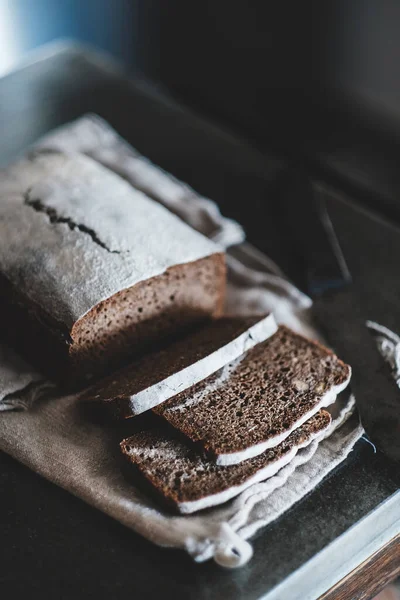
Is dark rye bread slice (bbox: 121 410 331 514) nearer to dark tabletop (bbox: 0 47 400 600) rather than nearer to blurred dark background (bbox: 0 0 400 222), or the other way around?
dark tabletop (bbox: 0 47 400 600)

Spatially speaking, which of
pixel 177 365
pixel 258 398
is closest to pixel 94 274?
pixel 177 365

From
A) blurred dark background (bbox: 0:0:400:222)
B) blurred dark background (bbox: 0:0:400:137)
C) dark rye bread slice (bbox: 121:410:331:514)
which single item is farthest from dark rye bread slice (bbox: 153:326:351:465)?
blurred dark background (bbox: 0:0:400:137)

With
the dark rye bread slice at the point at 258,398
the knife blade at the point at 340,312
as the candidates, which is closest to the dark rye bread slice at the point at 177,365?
the dark rye bread slice at the point at 258,398

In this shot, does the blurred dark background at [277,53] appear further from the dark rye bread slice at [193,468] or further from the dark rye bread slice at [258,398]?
A: the dark rye bread slice at [193,468]

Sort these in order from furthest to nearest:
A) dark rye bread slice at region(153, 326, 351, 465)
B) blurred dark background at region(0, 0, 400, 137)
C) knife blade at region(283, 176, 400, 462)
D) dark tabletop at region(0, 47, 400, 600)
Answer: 1. blurred dark background at region(0, 0, 400, 137)
2. knife blade at region(283, 176, 400, 462)
3. dark rye bread slice at region(153, 326, 351, 465)
4. dark tabletop at region(0, 47, 400, 600)

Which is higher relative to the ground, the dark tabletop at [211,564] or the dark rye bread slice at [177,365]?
the dark rye bread slice at [177,365]

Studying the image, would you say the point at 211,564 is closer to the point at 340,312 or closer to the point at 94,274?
the point at 94,274

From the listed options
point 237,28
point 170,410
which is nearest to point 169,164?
point 170,410
